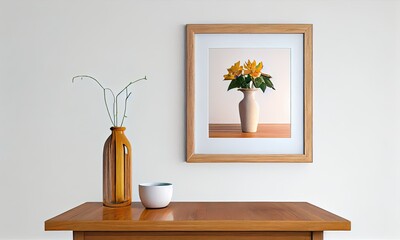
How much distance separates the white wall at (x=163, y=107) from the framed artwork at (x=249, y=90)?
79 millimetres

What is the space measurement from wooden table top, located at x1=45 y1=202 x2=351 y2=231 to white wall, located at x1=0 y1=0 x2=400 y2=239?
4.87ft

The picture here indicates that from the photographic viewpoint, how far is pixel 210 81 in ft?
10.8

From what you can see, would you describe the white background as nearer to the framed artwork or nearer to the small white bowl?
the framed artwork

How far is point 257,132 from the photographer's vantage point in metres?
3.26

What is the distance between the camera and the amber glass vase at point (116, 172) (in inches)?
73.0

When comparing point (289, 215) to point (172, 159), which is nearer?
point (289, 215)

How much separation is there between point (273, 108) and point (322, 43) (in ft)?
1.81

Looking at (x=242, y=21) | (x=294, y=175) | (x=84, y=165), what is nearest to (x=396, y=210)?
(x=294, y=175)

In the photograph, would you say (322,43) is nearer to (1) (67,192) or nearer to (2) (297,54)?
(2) (297,54)

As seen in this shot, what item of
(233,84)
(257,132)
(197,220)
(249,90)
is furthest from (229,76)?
(197,220)

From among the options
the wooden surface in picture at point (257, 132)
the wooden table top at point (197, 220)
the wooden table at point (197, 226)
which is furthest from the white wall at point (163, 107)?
the wooden table at point (197, 226)

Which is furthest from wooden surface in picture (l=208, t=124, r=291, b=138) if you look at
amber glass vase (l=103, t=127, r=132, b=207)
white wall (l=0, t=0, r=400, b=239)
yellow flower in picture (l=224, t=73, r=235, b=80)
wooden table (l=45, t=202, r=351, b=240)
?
wooden table (l=45, t=202, r=351, b=240)

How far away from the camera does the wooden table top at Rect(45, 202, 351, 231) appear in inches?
61.7

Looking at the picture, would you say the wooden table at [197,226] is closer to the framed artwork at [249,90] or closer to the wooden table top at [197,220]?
the wooden table top at [197,220]
